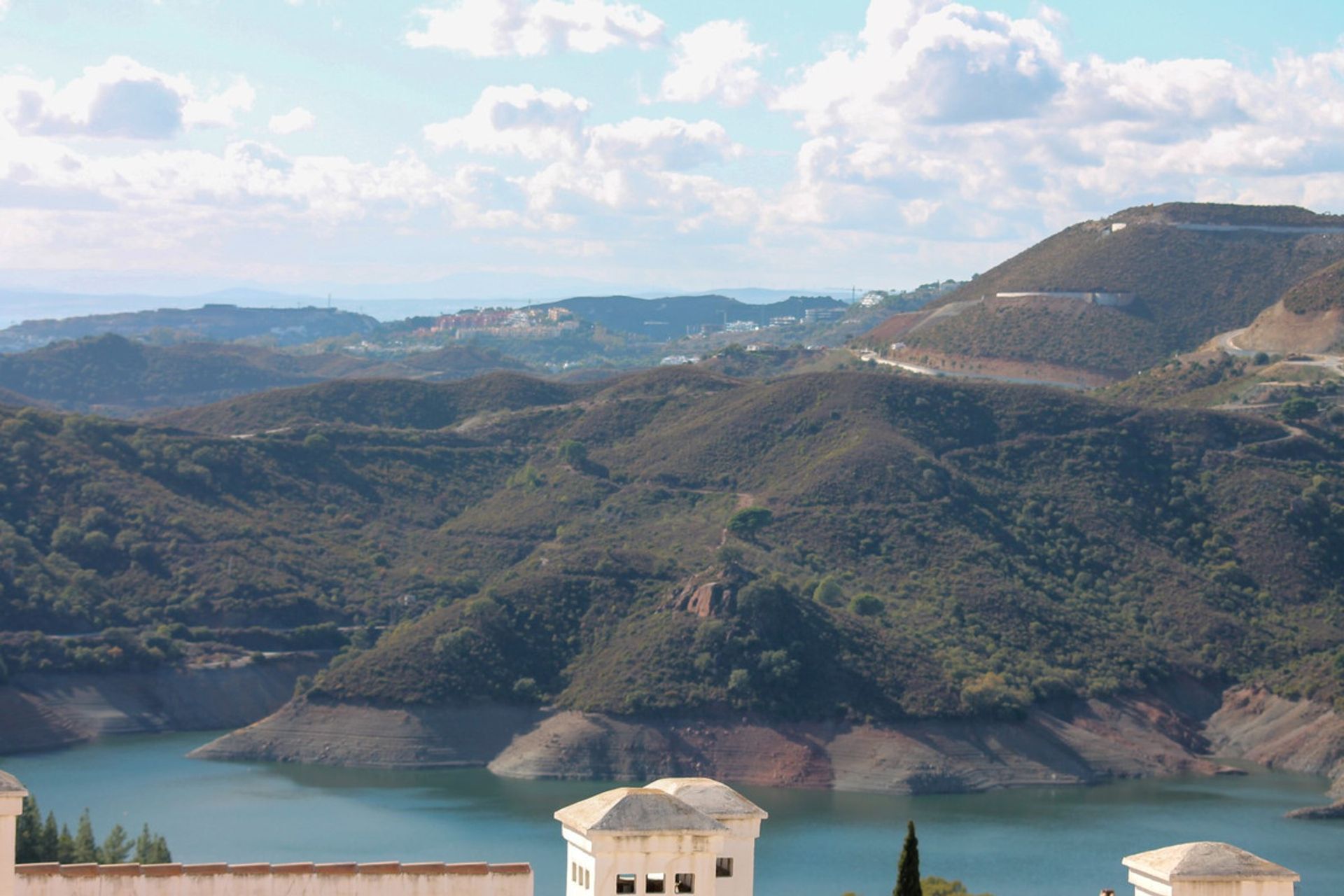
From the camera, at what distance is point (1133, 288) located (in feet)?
559

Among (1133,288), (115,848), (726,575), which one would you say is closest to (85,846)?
(115,848)

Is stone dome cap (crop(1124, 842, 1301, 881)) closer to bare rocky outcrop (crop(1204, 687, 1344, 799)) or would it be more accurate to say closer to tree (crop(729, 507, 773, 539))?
bare rocky outcrop (crop(1204, 687, 1344, 799))

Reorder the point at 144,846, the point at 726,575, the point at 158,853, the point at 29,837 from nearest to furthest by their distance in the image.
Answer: the point at 29,837, the point at 158,853, the point at 144,846, the point at 726,575

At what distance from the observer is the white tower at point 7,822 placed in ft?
64.7

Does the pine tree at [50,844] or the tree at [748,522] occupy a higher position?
the tree at [748,522]

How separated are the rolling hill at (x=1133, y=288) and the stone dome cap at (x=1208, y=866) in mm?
138075

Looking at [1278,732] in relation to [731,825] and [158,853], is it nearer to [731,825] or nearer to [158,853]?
[158,853]

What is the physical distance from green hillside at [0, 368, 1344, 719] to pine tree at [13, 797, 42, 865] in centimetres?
3307

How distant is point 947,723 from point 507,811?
19.5 metres

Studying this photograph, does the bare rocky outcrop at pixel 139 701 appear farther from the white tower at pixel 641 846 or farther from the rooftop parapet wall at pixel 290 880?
the white tower at pixel 641 846

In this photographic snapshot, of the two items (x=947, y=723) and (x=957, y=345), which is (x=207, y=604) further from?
(x=957, y=345)

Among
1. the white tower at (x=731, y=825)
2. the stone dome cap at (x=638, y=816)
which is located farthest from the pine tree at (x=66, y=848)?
the stone dome cap at (x=638, y=816)

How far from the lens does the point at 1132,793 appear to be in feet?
278

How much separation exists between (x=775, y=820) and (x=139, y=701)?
33593 millimetres
